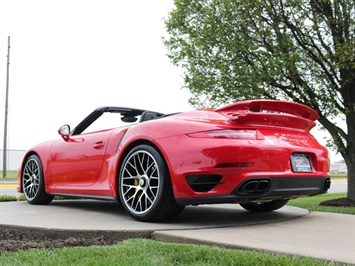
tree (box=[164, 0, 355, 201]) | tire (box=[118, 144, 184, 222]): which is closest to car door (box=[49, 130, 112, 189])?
tire (box=[118, 144, 184, 222])

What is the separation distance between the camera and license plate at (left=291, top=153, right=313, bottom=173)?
14.5 feet

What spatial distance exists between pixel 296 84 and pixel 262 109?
205 inches

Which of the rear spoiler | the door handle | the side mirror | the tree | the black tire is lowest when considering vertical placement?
the black tire

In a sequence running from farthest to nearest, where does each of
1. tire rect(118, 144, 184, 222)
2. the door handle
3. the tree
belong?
the tree
the door handle
tire rect(118, 144, 184, 222)

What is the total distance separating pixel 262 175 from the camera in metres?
4.12

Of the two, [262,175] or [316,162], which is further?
[316,162]

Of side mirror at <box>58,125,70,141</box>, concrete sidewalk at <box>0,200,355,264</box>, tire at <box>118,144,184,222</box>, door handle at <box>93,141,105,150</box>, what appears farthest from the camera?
side mirror at <box>58,125,70,141</box>

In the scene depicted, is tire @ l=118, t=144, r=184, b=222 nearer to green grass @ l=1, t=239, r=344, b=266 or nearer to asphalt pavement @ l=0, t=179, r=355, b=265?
asphalt pavement @ l=0, t=179, r=355, b=265

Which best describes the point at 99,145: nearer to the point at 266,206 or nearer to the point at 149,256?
the point at 266,206

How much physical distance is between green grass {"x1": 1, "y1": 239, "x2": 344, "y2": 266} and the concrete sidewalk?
27cm

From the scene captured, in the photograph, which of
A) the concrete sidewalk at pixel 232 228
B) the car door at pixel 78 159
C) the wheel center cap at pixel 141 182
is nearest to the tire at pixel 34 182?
the car door at pixel 78 159

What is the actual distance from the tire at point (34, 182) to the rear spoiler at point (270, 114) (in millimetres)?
3171

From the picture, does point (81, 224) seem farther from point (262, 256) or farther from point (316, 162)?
point (316, 162)

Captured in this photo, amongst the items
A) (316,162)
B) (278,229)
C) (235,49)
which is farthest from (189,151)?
(235,49)
